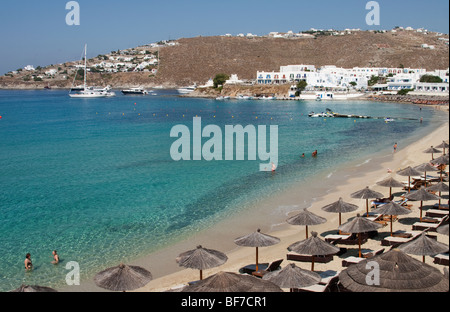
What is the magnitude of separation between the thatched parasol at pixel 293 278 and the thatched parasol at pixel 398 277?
5.42 feet

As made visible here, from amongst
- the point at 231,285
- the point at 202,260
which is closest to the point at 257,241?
the point at 202,260

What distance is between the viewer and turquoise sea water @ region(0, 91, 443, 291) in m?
16.8

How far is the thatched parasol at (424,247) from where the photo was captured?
11.2 meters

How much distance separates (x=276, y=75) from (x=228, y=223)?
126 metres

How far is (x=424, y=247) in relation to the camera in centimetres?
1138

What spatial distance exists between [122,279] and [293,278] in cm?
393

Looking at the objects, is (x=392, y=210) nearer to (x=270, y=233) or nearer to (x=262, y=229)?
(x=270, y=233)

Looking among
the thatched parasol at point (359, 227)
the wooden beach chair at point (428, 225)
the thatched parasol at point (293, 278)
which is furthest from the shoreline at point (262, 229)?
the thatched parasol at point (293, 278)

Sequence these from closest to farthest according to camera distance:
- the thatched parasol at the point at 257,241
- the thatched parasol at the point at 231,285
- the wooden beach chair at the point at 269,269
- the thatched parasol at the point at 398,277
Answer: the thatched parasol at the point at 398,277
the thatched parasol at the point at 231,285
the thatched parasol at the point at 257,241
the wooden beach chair at the point at 269,269

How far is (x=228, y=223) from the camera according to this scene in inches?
761

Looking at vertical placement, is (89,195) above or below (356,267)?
below

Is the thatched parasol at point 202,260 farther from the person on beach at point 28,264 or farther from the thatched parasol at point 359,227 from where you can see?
the person on beach at point 28,264

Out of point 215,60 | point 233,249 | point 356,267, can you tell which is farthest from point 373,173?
point 215,60

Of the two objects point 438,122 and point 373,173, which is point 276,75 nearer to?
point 438,122
